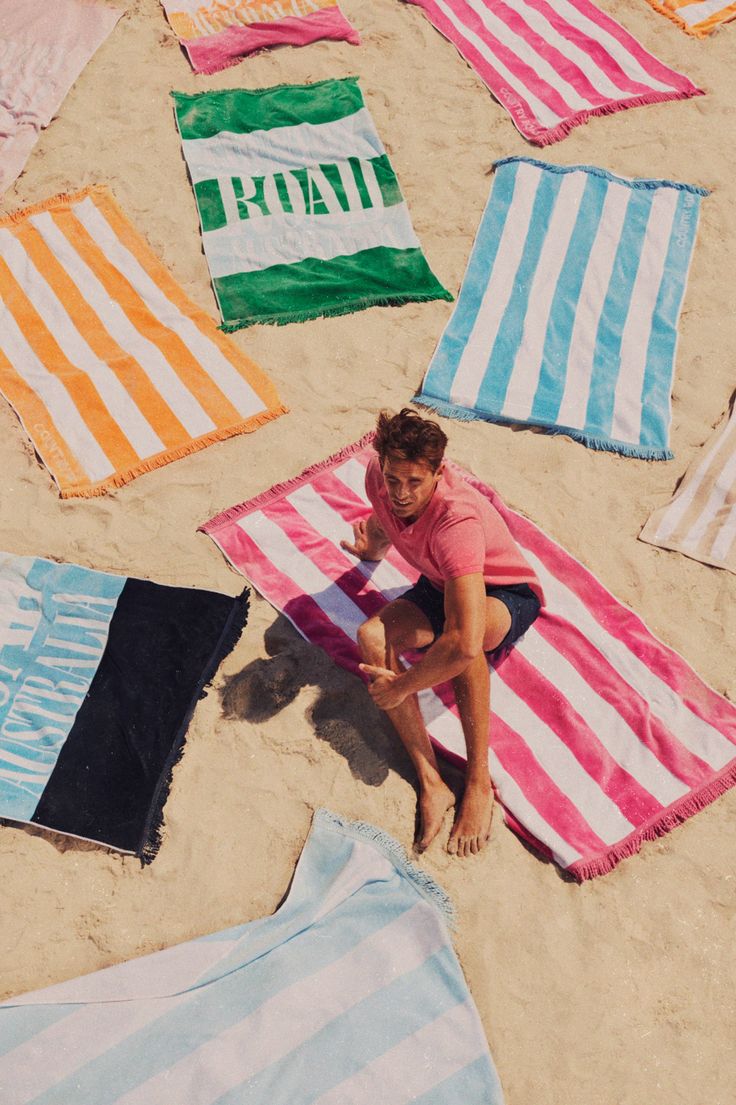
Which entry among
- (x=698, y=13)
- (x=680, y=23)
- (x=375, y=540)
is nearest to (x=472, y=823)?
(x=375, y=540)

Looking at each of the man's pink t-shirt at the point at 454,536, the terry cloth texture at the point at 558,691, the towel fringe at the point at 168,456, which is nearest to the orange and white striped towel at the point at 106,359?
the towel fringe at the point at 168,456

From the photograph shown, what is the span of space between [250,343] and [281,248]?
68 cm

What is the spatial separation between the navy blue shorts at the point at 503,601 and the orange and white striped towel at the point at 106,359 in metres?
1.53

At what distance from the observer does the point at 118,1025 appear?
2.67m

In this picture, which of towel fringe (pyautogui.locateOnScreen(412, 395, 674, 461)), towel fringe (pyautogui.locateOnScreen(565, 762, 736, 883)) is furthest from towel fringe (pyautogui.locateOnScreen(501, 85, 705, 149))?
towel fringe (pyautogui.locateOnScreen(565, 762, 736, 883))

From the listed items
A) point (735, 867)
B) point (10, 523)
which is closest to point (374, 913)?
point (735, 867)

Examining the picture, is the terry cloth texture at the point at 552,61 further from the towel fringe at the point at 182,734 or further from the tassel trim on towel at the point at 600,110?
the towel fringe at the point at 182,734

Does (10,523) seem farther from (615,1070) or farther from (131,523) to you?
(615,1070)

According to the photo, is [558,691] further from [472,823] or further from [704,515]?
[704,515]

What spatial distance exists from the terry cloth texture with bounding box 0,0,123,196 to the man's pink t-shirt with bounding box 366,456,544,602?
146 inches

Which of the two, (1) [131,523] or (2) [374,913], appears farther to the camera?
(1) [131,523]

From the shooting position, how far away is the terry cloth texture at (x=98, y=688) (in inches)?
125

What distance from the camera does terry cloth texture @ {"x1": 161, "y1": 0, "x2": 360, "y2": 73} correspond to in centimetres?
619

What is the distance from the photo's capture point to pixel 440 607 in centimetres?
315
